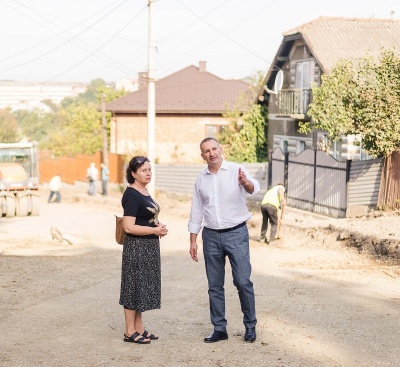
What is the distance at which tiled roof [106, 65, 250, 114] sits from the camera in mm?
46875

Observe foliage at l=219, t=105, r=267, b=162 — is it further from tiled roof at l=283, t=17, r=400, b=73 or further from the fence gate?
the fence gate

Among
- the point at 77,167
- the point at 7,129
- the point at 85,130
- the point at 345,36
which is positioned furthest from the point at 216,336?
the point at 7,129

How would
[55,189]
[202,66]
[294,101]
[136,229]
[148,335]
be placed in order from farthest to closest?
1. [202,66]
2. [55,189]
3. [294,101]
4. [148,335]
5. [136,229]

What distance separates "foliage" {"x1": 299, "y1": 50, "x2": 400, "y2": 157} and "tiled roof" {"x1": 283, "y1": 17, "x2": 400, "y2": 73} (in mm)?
5662

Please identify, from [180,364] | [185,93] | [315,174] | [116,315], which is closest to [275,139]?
[315,174]

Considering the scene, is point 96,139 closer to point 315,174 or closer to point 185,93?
point 185,93

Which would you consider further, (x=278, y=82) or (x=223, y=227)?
(x=278, y=82)

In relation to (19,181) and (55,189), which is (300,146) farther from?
(19,181)

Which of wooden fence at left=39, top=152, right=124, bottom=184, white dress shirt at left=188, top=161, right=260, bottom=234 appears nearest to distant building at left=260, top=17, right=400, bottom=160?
wooden fence at left=39, top=152, right=124, bottom=184

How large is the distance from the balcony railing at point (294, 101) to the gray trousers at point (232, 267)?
2243cm

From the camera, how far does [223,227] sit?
7.22 m

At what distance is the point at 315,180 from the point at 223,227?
1675 cm

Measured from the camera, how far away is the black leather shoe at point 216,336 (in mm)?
7348

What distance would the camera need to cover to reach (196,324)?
8258 millimetres
